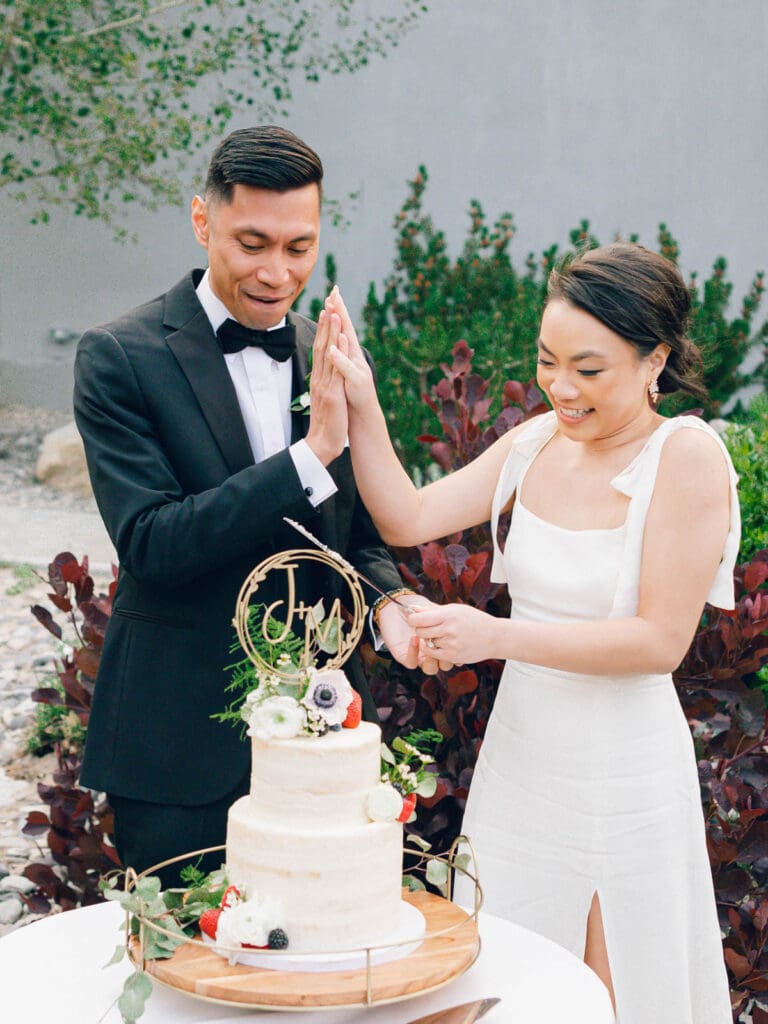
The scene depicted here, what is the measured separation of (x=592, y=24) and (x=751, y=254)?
2.08m

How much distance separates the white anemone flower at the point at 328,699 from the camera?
2.07 metres

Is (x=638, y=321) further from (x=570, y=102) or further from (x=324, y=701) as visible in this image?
(x=570, y=102)

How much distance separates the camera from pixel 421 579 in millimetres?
3693

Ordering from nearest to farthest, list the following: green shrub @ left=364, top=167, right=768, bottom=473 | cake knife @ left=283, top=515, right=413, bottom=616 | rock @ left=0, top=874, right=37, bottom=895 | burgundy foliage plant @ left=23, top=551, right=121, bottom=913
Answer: cake knife @ left=283, top=515, right=413, bottom=616 < burgundy foliage plant @ left=23, top=551, right=121, bottom=913 < rock @ left=0, top=874, right=37, bottom=895 < green shrub @ left=364, top=167, right=768, bottom=473

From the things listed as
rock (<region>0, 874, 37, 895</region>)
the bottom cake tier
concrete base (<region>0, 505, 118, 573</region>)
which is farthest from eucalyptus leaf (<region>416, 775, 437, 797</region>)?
concrete base (<region>0, 505, 118, 573</region>)

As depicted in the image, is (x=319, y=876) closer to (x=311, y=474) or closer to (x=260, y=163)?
(x=311, y=474)

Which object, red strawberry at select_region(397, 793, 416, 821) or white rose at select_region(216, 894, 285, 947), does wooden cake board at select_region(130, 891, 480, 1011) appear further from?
red strawberry at select_region(397, 793, 416, 821)

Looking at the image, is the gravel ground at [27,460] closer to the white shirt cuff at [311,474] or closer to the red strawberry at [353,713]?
the white shirt cuff at [311,474]

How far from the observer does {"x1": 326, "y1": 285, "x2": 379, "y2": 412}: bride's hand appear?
8.51ft

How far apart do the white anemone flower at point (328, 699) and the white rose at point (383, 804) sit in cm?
13

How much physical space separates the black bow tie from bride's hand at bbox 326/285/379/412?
6.2 inches

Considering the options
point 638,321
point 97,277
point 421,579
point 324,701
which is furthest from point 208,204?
point 97,277

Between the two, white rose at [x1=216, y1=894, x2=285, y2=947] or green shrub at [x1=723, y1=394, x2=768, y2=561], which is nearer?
white rose at [x1=216, y1=894, x2=285, y2=947]

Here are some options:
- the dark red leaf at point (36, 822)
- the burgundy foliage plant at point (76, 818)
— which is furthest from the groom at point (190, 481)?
the dark red leaf at point (36, 822)
